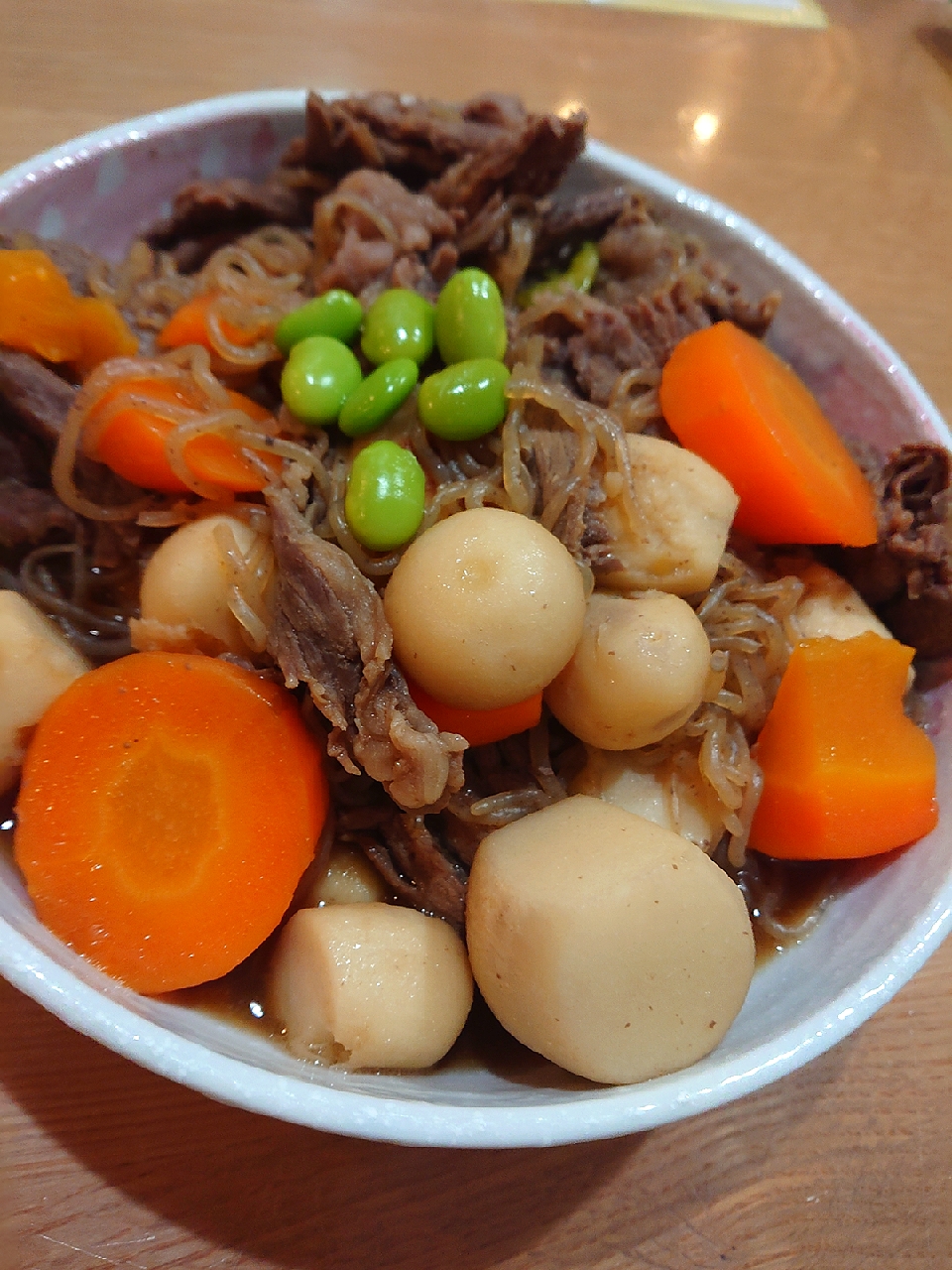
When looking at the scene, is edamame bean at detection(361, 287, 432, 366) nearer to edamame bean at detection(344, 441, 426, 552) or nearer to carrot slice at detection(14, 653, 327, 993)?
edamame bean at detection(344, 441, 426, 552)

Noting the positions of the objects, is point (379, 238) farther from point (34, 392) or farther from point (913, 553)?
point (913, 553)

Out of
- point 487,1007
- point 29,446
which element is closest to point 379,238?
point 29,446

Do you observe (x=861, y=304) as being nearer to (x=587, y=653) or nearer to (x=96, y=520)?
(x=587, y=653)

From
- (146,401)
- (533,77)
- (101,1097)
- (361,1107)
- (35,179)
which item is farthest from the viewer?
(533,77)

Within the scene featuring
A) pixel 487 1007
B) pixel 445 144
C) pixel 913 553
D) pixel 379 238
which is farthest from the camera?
pixel 445 144

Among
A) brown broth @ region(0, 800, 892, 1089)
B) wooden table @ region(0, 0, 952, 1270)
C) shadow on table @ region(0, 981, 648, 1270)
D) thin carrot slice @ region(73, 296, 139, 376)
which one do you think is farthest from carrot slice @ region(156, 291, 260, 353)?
shadow on table @ region(0, 981, 648, 1270)

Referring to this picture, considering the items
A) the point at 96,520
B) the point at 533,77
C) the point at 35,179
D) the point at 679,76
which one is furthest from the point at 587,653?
the point at 679,76
